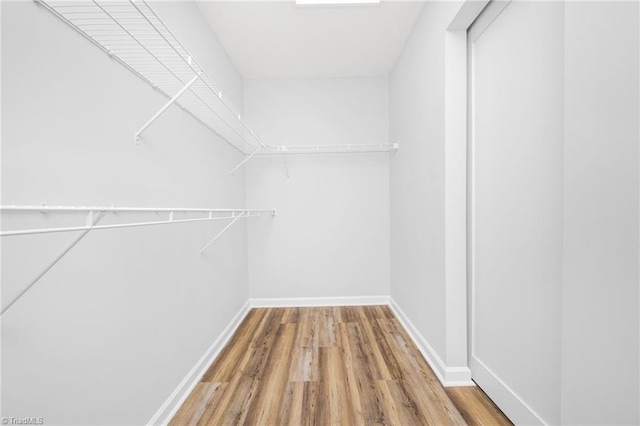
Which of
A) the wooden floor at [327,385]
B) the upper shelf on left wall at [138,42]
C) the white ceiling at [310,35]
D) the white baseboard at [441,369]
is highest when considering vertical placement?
the white ceiling at [310,35]

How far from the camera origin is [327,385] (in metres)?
1.61

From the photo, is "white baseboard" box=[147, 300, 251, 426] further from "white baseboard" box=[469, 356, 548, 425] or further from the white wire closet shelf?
"white baseboard" box=[469, 356, 548, 425]

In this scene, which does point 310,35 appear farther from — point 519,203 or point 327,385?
point 327,385

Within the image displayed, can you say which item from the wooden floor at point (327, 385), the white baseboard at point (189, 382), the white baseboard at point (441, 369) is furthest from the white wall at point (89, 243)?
the white baseboard at point (441, 369)

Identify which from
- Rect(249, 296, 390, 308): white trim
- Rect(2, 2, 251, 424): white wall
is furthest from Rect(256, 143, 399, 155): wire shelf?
Rect(249, 296, 390, 308): white trim

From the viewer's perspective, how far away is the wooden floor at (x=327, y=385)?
137 cm

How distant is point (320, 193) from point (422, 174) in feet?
4.09

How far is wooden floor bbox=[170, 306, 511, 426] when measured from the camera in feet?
4.49

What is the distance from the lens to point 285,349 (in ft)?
6.72

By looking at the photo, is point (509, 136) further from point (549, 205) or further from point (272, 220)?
point (272, 220)

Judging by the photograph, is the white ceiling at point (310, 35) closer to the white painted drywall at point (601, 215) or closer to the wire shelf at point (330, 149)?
the wire shelf at point (330, 149)

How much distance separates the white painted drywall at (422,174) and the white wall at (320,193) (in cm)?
30

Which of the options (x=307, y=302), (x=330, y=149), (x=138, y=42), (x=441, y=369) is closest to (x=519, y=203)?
(x=441, y=369)

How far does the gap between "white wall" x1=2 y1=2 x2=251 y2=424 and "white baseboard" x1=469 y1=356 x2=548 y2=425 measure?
5.57 feet
